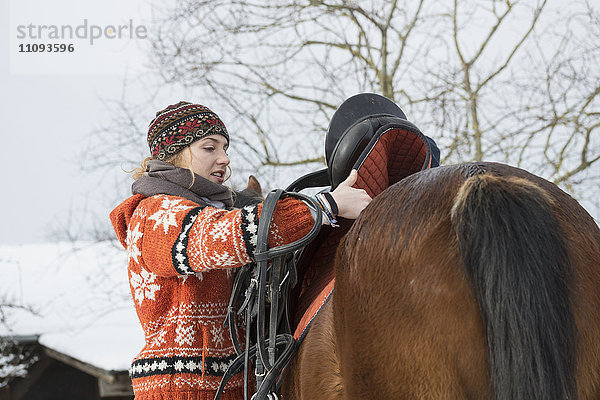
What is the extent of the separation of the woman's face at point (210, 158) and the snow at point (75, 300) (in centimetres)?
359

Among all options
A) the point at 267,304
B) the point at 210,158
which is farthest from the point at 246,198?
the point at 267,304

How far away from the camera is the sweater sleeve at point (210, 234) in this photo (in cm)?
138

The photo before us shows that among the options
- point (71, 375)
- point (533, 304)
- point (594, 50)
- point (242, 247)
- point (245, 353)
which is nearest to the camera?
point (533, 304)

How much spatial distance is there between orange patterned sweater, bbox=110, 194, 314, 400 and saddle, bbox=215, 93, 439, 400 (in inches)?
2.6

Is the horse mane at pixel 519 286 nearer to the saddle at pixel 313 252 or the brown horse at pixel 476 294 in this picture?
the brown horse at pixel 476 294

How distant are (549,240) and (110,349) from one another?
475 cm

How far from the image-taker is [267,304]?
5.61ft

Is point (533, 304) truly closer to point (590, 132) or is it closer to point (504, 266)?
point (504, 266)

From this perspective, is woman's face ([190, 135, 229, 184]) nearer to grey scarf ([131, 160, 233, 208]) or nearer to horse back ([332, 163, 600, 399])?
grey scarf ([131, 160, 233, 208])

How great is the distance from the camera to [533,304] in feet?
2.88

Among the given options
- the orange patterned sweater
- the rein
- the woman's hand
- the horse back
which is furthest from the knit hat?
the horse back

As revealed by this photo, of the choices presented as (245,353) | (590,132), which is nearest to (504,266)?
(245,353)

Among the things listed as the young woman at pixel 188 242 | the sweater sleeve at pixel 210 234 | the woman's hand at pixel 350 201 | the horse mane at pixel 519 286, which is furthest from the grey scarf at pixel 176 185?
the horse mane at pixel 519 286

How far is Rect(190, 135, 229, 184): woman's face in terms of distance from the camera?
1.88 m
